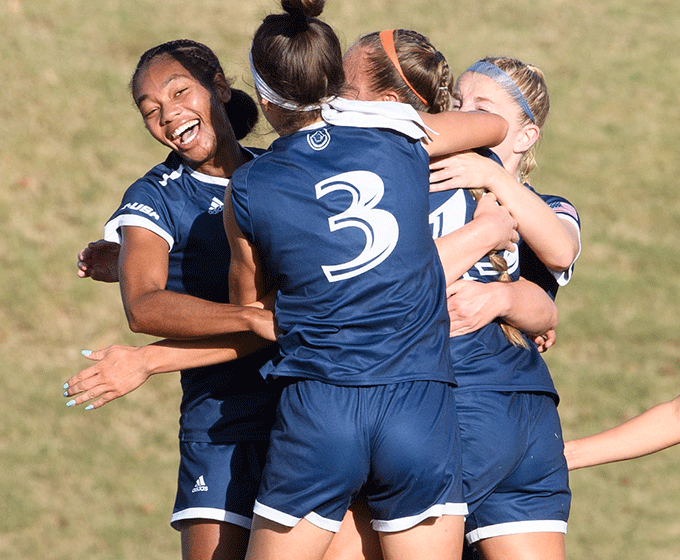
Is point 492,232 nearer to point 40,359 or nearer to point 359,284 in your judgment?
point 359,284

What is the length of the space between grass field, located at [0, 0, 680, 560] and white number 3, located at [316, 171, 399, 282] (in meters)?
2.33

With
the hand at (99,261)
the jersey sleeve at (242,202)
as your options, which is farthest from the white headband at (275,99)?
the hand at (99,261)

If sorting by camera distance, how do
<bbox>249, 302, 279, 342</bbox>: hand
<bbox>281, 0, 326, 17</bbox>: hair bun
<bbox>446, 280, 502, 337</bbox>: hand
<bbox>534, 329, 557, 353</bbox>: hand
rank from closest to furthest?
1. <bbox>281, 0, 326, 17</bbox>: hair bun
2. <bbox>249, 302, 279, 342</bbox>: hand
3. <bbox>446, 280, 502, 337</bbox>: hand
4. <bbox>534, 329, 557, 353</bbox>: hand

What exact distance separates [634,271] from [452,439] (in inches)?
229

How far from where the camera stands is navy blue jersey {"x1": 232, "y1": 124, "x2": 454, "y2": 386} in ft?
6.66

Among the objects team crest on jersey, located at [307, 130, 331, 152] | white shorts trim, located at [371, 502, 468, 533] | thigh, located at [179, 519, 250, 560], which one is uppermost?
team crest on jersey, located at [307, 130, 331, 152]

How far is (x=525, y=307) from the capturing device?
2.49 m

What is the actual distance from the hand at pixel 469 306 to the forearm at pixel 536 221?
0.24m

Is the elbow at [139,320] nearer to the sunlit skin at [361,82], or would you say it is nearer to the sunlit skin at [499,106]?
the sunlit skin at [361,82]

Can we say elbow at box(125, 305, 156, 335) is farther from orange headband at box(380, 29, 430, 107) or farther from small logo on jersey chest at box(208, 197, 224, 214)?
orange headband at box(380, 29, 430, 107)

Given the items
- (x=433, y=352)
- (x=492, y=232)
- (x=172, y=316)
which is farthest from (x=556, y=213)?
(x=172, y=316)

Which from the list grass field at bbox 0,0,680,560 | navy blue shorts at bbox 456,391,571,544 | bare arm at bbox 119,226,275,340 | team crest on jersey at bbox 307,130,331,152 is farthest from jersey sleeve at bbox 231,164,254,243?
grass field at bbox 0,0,680,560

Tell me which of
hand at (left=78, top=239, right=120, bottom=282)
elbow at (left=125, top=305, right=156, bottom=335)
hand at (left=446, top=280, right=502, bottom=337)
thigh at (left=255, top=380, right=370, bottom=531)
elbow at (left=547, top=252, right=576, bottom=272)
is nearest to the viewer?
thigh at (left=255, top=380, right=370, bottom=531)

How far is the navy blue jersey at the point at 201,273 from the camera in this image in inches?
104
